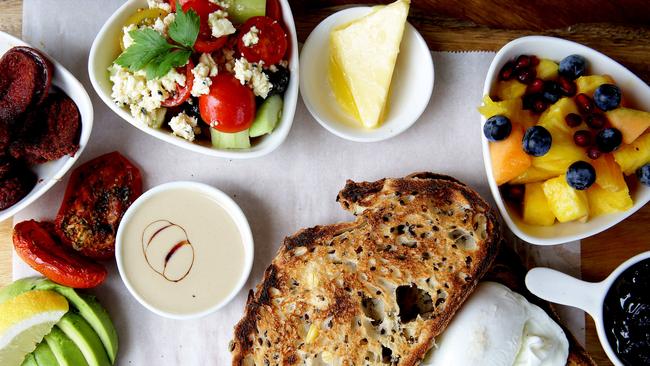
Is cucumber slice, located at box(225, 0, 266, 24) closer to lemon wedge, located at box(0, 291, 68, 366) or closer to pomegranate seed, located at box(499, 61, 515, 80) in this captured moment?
pomegranate seed, located at box(499, 61, 515, 80)

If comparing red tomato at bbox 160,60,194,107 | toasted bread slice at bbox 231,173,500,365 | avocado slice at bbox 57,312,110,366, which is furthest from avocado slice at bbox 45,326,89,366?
red tomato at bbox 160,60,194,107

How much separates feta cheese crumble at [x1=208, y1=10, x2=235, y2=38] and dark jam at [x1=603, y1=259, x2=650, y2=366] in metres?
1.45

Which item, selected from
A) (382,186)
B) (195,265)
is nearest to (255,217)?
(195,265)

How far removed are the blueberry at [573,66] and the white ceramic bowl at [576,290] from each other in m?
0.63

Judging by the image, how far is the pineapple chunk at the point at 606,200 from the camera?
2.06 meters

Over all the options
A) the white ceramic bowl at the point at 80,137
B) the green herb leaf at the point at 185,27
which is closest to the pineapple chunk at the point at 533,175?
the green herb leaf at the point at 185,27

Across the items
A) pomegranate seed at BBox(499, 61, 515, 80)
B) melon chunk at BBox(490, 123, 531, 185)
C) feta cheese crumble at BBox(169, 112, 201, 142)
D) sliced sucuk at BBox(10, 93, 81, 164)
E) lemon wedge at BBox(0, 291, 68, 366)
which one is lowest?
lemon wedge at BBox(0, 291, 68, 366)

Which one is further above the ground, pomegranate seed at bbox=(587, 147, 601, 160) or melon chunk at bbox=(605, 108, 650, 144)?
melon chunk at bbox=(605, 108, 650, 144)

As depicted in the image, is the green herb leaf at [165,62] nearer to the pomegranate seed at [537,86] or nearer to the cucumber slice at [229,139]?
the cucumber slice at [229,139]

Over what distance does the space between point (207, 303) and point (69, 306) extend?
0.48m

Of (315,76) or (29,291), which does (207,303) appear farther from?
(315,76)

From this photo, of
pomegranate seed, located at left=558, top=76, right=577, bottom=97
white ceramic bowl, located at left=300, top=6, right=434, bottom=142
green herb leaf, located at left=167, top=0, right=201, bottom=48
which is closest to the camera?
Result: green herb leaf, located at left=167, top=0, right=201, bottom=48

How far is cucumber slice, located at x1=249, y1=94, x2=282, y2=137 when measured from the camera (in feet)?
7.00

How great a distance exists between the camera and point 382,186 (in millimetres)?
2195
